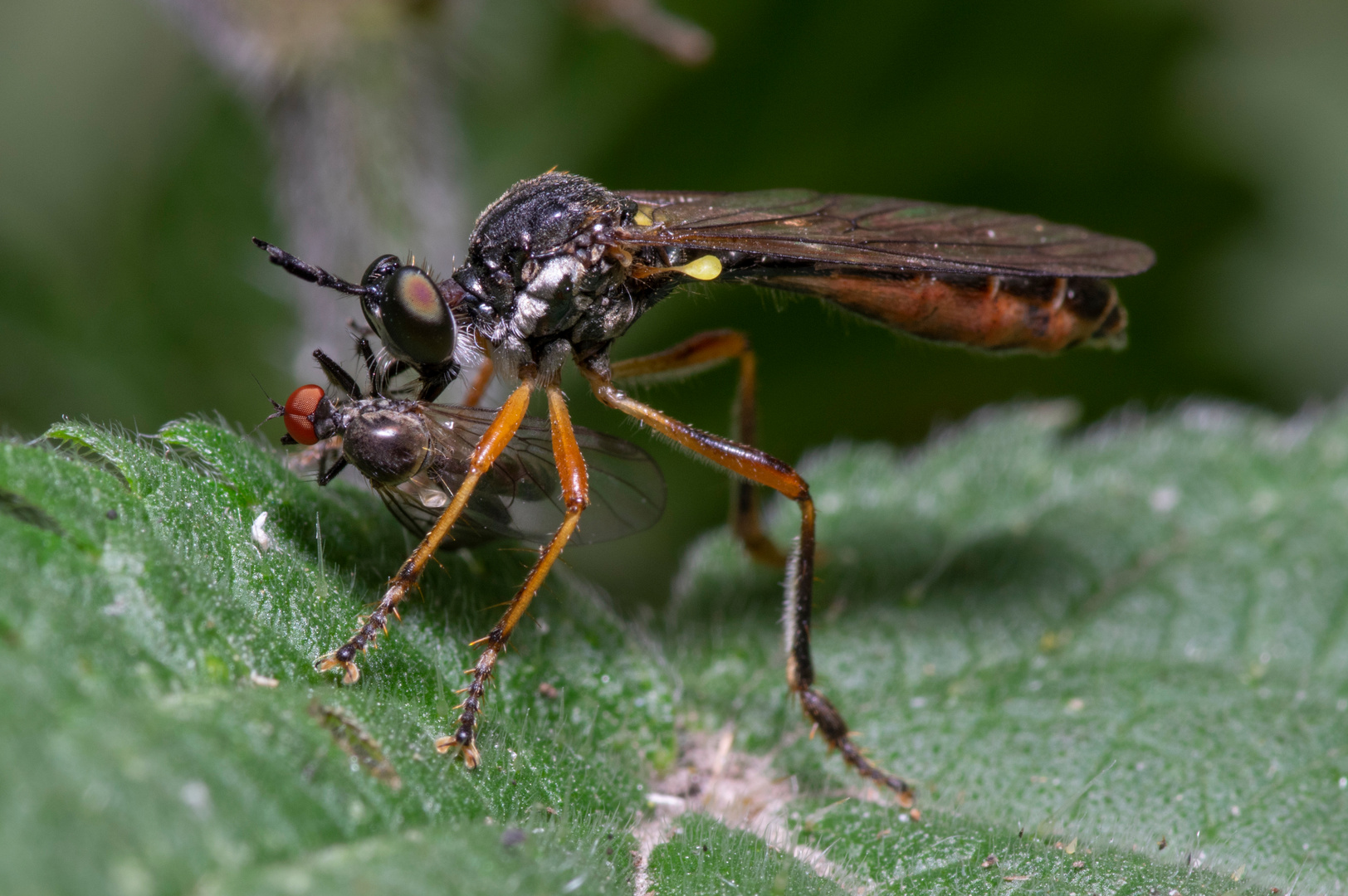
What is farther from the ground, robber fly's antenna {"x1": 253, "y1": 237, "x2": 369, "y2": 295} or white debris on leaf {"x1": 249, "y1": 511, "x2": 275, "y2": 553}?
robber fly's antenna {"x1": 253, "y1": 237, "x2": 369, "y2": 295}

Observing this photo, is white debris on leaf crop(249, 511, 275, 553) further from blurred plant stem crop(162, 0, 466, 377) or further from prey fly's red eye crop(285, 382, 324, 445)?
blurred plant stem crop(162, 0, 466, 377)

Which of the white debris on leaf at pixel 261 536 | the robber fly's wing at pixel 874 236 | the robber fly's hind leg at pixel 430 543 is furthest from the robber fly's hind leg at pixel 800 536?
the white debris on leaf at pixel 261 536

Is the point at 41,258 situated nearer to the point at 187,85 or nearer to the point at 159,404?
the point at 159,404

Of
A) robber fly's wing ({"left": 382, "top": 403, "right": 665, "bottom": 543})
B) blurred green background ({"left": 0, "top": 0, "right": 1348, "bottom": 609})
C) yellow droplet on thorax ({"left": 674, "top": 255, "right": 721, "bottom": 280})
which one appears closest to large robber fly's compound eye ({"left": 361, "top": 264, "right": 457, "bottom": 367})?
robber fly's wing ({"left": 382, "top": 403, "right": 665, "bottom": 543})

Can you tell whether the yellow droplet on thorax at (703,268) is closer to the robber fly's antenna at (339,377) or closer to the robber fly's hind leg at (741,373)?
the robber fly's hind leg at (741,373)

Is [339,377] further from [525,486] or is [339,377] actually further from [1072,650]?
[1072,650]

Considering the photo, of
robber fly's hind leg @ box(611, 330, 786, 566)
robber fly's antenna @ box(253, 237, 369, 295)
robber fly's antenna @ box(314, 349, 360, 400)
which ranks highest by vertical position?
robber fly's hind leg @ box(611, 330, 786, 566)

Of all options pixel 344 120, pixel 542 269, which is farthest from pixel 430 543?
pixel 344 120

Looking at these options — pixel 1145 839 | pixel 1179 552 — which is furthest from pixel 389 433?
pixel 1179 552
